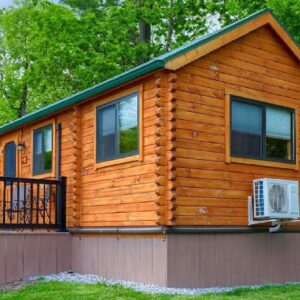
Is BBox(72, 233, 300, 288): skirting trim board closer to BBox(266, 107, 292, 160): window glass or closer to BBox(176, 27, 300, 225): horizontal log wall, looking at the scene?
BBox(176, 27, 300, 225): horizontal log wall

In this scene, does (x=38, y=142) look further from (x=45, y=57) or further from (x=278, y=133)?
(x=45, y=57)

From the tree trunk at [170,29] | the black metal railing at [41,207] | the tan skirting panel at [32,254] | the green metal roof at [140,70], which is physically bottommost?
the tan skirting panel at [32,254]

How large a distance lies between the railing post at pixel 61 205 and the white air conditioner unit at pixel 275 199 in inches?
166

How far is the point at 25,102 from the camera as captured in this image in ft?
108

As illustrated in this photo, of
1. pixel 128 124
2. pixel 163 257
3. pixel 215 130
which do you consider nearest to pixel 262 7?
pixel 215 130

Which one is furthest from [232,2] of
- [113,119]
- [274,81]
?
[113,119]

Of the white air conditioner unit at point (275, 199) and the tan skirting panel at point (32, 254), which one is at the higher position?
the white air conditioner unit at point (275, 199)

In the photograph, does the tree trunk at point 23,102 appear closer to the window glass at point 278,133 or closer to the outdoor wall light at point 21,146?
the outdoor wall light at point 21,146

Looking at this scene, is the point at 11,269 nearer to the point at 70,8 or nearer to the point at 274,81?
the point at 274,81

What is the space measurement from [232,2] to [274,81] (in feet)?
32.6

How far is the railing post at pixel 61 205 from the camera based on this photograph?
1320 centimetres

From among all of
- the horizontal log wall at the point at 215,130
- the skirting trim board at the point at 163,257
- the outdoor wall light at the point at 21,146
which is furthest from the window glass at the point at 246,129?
the outdoor wall light at the point at 21,146

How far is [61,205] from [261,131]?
4.54m

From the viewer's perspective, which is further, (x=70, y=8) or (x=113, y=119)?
(x=70, y=8)
